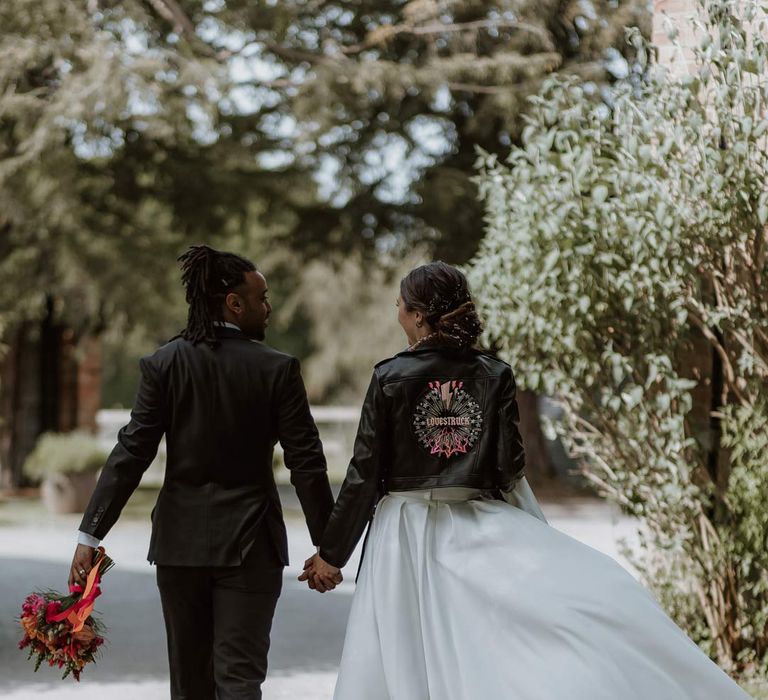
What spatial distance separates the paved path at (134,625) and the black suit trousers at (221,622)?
7.41 ft

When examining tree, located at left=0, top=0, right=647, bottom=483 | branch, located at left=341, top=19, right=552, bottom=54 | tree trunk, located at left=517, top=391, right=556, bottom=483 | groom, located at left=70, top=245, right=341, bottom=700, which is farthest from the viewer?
tree trunk, located at left=517, top=391, right=556, bottom=483

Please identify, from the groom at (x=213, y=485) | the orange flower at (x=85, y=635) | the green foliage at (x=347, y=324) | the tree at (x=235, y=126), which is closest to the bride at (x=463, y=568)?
the groom at (x=213, y=485)

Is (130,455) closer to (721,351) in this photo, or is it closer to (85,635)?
A: (85,635)

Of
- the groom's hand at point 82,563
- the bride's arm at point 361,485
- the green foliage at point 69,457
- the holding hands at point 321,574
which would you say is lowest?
the green foliage at point 69,457

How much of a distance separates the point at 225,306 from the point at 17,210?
38.4ft

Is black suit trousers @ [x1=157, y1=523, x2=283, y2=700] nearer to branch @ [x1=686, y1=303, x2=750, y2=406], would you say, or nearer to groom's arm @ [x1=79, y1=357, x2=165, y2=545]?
groom's arm @ [x1=79, y1=357, x2=165, y2=545]

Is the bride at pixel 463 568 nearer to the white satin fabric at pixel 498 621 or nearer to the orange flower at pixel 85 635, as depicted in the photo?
the white satin fabric at pixel 498 621

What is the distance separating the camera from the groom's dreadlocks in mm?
3928

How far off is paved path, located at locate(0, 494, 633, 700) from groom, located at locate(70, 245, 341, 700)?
2.34 metres

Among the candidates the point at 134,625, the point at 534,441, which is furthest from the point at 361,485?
the point at 534,441

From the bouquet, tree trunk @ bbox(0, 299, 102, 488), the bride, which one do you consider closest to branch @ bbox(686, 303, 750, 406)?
Answer: the bride

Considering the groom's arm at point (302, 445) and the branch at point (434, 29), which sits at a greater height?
the branch at point (434, 29)

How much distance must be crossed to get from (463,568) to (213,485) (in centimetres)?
86

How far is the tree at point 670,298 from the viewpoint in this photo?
5.47 metres
